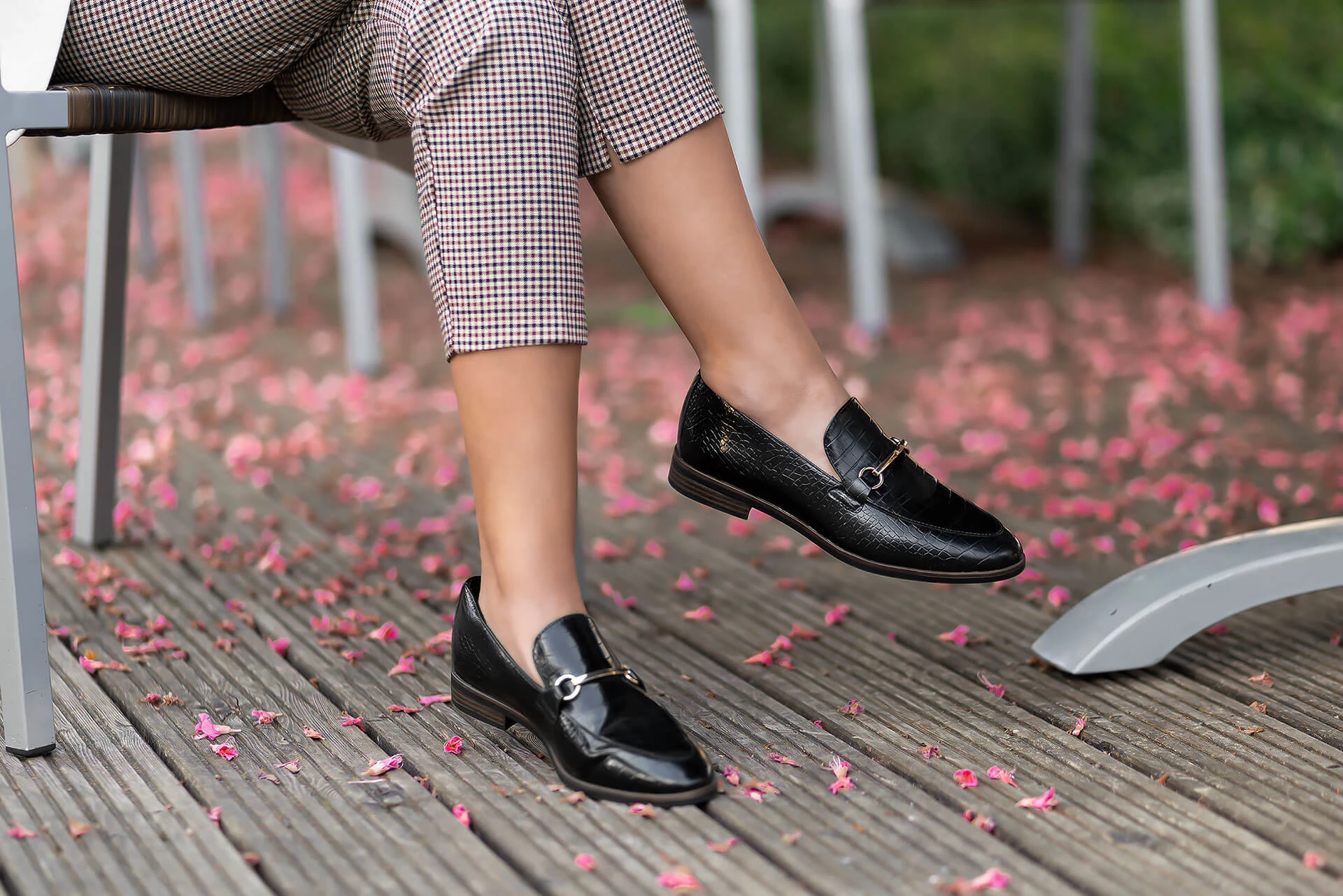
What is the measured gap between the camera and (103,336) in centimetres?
142

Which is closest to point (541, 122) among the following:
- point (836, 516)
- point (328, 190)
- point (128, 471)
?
point (836, 516)

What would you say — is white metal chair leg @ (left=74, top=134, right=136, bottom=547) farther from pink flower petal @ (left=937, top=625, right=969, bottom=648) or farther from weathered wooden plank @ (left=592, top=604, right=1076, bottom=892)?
pink flower petal @ (left=937, top=625, right=969, bottom=648)

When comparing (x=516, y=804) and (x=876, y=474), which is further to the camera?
(x=876, y=474)

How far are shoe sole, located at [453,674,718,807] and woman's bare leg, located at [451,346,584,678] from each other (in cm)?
5

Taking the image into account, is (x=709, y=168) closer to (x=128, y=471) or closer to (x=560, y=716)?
(x=560, y=716)

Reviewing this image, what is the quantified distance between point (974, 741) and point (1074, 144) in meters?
2.68

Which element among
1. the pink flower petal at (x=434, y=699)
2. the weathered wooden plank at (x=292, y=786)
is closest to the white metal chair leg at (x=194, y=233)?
the weathered wooden plank at (x=292, y=786)

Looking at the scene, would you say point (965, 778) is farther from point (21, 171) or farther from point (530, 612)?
point (21, 171)

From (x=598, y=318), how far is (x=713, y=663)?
6.00 feet

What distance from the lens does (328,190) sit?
4.86m

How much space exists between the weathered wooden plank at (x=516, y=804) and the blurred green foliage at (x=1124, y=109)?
214 centimetres

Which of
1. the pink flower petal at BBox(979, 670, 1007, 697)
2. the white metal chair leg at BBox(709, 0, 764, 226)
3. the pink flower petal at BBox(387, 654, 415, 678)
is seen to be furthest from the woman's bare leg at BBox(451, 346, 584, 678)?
the white metal chair leg at BBox(709, 0, 764, 226)

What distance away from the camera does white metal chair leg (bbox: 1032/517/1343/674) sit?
1.10 m

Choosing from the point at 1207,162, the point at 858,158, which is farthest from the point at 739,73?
the point at 1207,162
